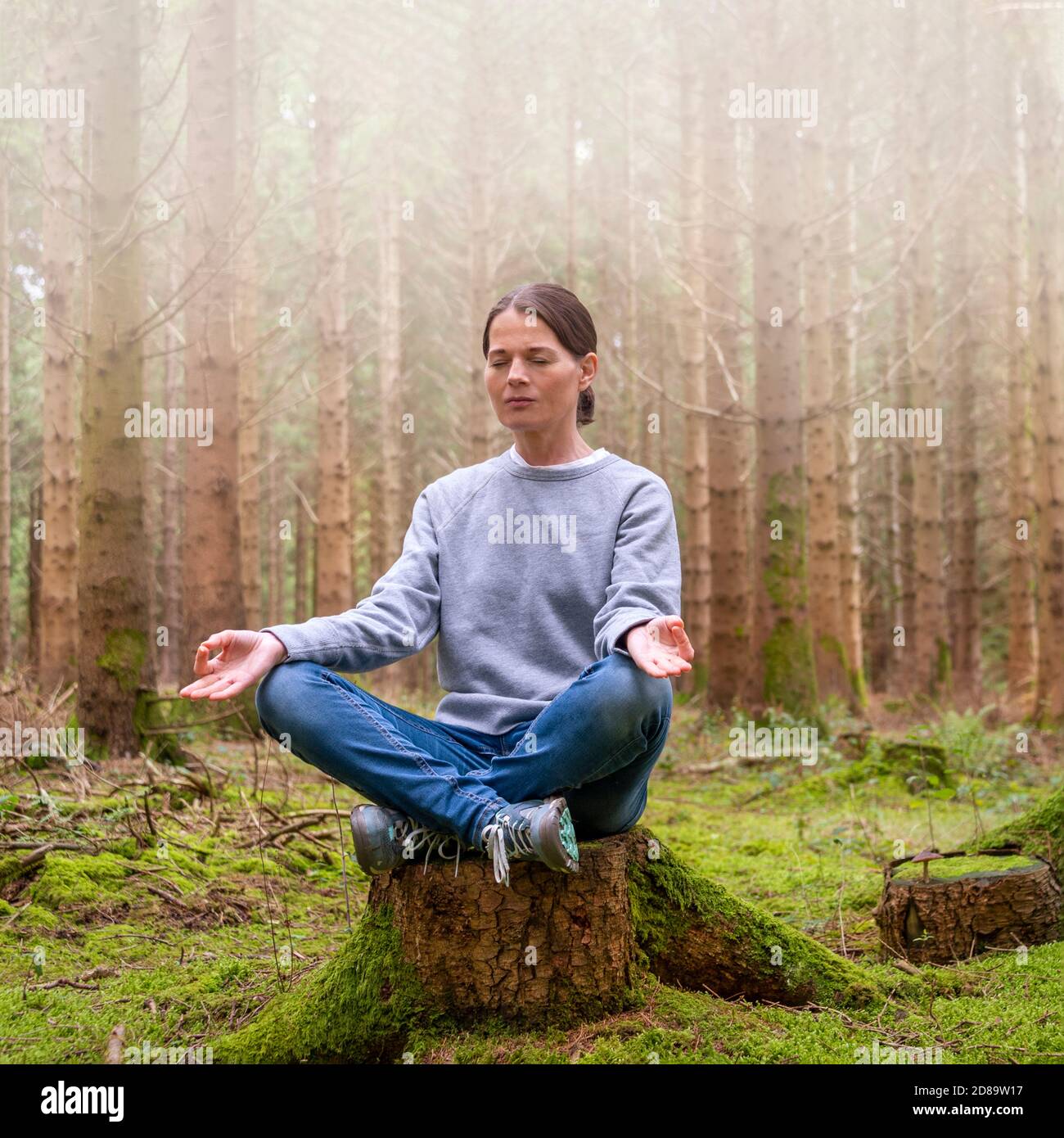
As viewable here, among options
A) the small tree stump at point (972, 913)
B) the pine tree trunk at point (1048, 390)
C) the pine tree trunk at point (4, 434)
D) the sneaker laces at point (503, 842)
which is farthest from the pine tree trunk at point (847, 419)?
the sneaker laces at point (503, 842)

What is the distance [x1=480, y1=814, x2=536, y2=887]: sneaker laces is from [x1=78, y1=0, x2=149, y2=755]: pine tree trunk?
14.1 ft

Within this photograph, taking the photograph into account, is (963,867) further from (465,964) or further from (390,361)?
(390,361)

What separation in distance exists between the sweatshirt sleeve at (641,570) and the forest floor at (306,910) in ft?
2.64

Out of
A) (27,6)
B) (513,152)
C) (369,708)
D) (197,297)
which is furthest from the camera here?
(513,152)

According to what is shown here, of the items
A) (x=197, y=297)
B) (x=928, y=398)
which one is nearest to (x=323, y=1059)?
(x=197, y=297)

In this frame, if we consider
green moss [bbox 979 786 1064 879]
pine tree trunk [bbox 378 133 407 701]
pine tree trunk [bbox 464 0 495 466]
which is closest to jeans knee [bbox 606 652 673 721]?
green moss [bbox 979 786 1064 879]

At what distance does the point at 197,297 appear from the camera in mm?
8875

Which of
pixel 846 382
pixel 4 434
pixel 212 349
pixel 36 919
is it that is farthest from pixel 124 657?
pixel 846 382

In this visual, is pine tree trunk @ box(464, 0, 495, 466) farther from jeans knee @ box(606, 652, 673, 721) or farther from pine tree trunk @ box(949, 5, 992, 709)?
jeans knee @ box(606, 652, 673, 721)

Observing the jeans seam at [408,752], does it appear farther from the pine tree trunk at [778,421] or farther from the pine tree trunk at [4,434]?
the pine tree trunk at [4,434]

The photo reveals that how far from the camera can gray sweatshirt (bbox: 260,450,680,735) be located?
3018mm

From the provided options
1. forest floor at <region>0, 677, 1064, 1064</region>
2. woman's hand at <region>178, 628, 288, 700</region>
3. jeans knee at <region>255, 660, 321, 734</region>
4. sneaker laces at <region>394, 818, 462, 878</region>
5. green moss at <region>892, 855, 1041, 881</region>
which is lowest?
forest floor at <region>0, 677, 1064, 1064</region>

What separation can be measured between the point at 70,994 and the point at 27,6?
12.3 meters
